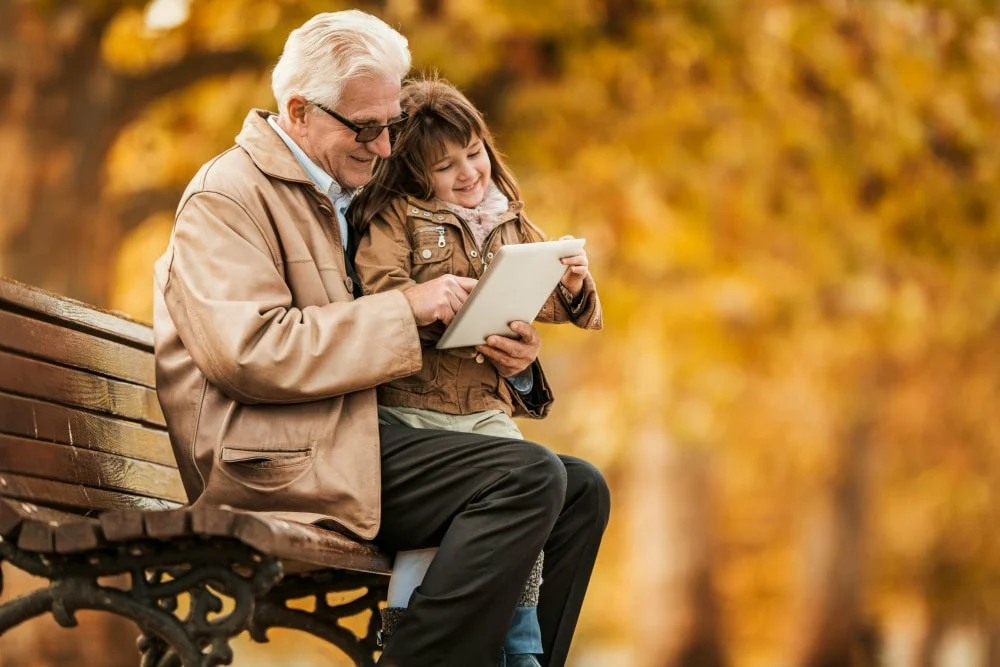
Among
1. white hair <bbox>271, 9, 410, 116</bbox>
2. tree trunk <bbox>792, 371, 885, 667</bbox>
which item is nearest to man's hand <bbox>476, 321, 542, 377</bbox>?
white hair <bbox>271, 9, 410, 116</bbox>

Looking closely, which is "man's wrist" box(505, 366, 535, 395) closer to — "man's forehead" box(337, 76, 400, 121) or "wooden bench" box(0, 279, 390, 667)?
"wooden bench" box(0, 279, 390, 667)

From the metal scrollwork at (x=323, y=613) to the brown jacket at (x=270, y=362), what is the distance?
0.92m

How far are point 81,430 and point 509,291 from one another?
1.14 meters

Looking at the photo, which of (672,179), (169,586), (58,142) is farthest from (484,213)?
(672,179)

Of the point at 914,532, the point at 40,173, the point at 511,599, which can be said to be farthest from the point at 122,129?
the point at 914,532

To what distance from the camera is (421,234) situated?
4207mm

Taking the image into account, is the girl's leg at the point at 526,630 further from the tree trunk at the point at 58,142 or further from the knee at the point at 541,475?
the tree trunk at the point at 58,142

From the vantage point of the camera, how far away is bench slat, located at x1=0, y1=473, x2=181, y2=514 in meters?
3.69

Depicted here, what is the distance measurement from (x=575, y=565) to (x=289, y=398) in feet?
3.15

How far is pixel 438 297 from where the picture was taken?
153 inches

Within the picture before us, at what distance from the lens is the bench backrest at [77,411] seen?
386 cm

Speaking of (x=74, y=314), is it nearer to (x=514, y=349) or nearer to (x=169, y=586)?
(x=169, y=586)

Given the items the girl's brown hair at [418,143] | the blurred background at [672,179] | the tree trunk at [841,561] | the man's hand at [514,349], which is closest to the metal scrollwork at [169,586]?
the man's hand at [514,349]

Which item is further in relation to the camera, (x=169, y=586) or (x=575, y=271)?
(x=575, y=271)
